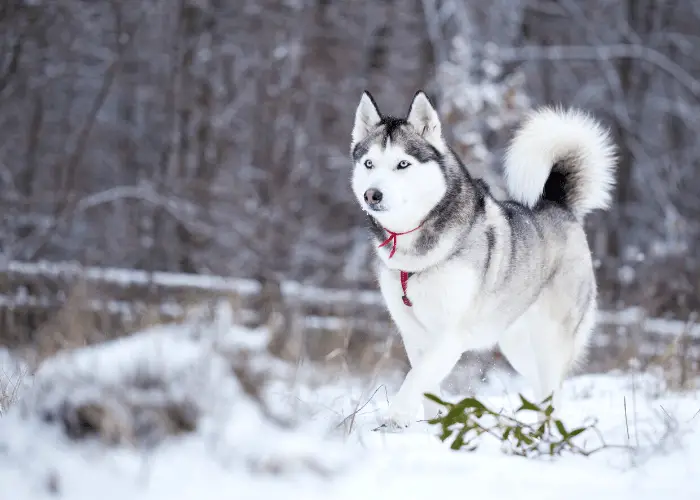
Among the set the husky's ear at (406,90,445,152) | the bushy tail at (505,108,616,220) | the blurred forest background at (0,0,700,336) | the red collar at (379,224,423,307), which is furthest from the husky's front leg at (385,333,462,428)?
the blurred forest background at (0,0,700,336)

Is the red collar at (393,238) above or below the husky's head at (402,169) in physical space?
below

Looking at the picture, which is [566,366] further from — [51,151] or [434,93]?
[51,151]

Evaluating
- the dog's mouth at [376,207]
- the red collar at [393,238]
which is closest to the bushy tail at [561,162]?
the red collar at [393,238]

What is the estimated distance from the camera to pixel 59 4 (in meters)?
14.4

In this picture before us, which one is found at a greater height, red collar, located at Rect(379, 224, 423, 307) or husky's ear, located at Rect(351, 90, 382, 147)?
husky's ear, located at Rect(351, 90, 382, 147)

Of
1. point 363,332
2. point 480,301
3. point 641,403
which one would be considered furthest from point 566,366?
point 363,332

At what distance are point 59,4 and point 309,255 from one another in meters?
6.86

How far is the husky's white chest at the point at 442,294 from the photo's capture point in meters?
3.44

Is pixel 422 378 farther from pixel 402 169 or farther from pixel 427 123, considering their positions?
pixel 427 123

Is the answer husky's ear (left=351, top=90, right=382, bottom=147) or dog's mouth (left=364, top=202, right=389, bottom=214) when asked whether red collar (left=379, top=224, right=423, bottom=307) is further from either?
husky's ear (left=351, top=90, right=382, bottom=147)

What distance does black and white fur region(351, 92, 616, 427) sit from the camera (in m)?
3.46

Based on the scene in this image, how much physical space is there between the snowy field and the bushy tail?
7.18 feet

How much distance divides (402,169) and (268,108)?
12.9 meters

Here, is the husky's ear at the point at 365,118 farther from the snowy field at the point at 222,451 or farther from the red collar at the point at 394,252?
the snowy field at the point at 222,451
